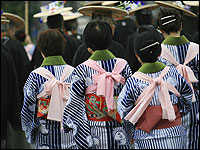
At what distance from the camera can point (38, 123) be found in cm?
514

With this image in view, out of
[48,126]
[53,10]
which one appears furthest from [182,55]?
[53,10]

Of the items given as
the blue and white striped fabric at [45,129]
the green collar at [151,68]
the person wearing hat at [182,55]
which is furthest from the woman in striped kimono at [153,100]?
the blue and white striped fabric at [45,129]

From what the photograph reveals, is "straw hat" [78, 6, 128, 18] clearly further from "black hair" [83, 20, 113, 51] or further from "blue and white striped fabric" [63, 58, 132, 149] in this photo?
"blue and white striped fabric" [63, 58, 132, 149]

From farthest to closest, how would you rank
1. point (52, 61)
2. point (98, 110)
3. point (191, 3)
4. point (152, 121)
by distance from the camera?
point (191, 3) → point (52, 61) → point (98, 110) → point (152, 121)

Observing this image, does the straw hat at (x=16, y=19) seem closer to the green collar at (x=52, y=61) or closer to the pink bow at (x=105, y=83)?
the green collar at (x=52, y=61)

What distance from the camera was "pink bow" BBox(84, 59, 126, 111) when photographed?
14.7ft

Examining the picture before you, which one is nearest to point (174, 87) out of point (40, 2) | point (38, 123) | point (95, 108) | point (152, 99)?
point (152, 99)

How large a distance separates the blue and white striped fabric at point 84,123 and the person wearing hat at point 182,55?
83 centimetres

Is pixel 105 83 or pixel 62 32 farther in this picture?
pixel 62 32

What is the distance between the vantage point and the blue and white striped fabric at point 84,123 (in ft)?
14.9

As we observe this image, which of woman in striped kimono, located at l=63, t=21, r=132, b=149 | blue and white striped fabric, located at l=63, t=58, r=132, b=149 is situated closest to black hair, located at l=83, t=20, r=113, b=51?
woman in striped kimono, located at l=63, t=21, r=132, b=149

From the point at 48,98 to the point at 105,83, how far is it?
0.84 m

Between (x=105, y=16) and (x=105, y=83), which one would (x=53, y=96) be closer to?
(x=105, y=83)

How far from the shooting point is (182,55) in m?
5.20
